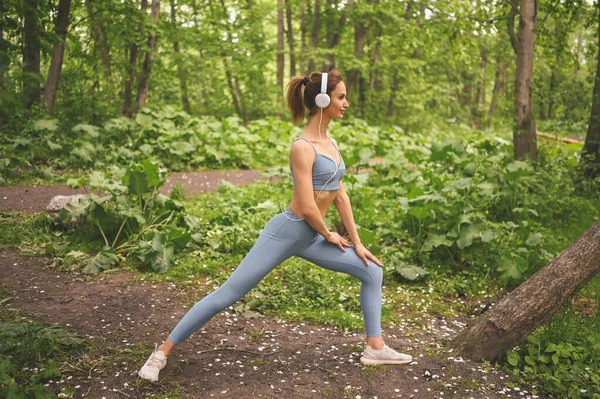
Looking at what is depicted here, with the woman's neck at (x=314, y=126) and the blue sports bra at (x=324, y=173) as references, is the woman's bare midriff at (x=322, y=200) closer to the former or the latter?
the blue sports bra at (x=324, y=173)

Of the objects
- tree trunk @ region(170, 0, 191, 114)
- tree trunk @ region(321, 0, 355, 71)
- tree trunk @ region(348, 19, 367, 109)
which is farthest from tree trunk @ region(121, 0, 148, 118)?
tree trunk @ region(321, 0, 355, 71)

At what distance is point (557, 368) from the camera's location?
4105 millimetres

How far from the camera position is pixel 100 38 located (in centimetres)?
1394

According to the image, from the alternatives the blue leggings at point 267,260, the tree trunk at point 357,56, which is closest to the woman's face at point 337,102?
the blue leggings at point 267,260

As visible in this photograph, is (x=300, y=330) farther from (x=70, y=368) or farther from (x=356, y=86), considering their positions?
(x=356, y=86)

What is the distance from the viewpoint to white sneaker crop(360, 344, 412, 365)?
160 inches

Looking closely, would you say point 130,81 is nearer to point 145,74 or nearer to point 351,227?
point 145,74

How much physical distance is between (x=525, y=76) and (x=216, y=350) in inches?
295

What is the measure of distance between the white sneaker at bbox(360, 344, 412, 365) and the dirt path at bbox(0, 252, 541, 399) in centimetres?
5

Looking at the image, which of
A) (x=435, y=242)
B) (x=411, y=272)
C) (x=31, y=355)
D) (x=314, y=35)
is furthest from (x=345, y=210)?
(x=314, y=35)

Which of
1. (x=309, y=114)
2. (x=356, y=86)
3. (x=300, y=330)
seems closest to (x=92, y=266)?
(x=300, y=330)

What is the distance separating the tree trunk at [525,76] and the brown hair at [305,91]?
6.67 metres

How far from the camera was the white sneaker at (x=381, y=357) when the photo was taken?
13.3 ft

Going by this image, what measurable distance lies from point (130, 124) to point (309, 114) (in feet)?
30.1
